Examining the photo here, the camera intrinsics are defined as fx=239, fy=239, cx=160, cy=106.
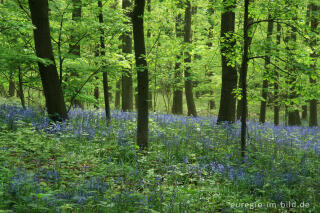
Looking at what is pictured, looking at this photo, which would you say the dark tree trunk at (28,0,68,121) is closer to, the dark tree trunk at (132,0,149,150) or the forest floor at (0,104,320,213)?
the forest floor at (0,104,320,213)

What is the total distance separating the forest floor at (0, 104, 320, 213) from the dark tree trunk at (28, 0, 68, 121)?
1.99 ft

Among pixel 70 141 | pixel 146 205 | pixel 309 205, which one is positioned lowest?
pixel 309 205

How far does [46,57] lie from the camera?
748 cm

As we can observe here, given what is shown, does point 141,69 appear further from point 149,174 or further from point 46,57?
point 46,57

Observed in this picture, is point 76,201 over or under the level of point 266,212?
over

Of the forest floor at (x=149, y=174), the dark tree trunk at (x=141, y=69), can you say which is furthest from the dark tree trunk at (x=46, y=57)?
the dark tree trunk at (x=141, y=69)

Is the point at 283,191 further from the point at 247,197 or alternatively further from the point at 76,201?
the point at 76,201

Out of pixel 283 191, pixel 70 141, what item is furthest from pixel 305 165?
pixel 70 141

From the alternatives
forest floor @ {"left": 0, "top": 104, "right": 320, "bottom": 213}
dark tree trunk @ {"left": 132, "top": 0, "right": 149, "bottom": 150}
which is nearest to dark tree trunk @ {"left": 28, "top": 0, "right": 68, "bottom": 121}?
forest floor @ {"left": 0, "top": 104, "right": 320, "bottom": 213}

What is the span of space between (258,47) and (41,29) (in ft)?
20.8

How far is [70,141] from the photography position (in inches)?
240

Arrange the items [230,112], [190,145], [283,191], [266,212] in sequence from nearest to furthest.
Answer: [266,212] < [283,191] < [190,145] < [230,112]

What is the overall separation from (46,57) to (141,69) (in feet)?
11.8

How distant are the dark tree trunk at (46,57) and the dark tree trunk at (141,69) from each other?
3.03 m
